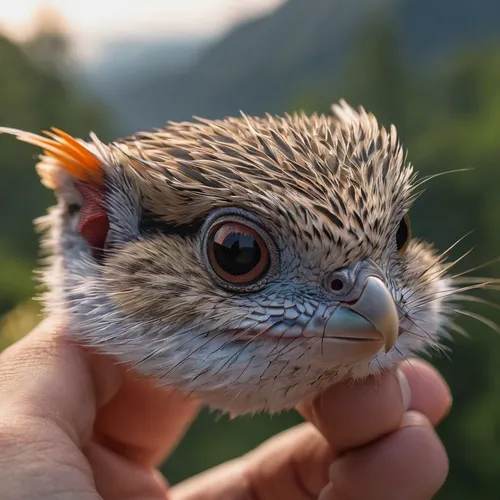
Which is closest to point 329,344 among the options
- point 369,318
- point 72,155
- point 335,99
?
point 369,318

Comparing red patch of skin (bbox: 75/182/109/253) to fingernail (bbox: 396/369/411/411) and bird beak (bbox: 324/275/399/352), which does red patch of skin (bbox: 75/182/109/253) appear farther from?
fingernail (bbox: 396/369/411/411)

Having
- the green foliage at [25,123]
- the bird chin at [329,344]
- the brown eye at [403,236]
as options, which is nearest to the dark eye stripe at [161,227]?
the bird chin at [329,344]

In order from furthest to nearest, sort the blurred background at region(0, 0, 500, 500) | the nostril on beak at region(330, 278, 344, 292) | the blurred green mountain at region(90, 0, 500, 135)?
the blurred green mountain at region(90, 0, 500, 135) → the blurred background at region(0, 0, 500, 500) → the nostril on beak at region(330, 278, 344, 292)

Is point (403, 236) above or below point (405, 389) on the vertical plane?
above

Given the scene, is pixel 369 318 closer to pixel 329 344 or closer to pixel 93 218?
pixel 329 344

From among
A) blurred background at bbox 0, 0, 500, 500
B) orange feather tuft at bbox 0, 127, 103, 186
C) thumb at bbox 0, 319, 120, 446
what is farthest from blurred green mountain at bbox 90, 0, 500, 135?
thumb at bbox 0, 319, 120, 446

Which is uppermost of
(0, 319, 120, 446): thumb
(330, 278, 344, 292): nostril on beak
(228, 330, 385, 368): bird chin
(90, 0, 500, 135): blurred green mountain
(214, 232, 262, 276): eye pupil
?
(90, 0, 500, 135): blurred green mountain

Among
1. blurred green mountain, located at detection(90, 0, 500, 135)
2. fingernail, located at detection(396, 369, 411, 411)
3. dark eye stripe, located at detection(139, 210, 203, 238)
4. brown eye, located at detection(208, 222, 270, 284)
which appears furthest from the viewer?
blurred green mountain, located at detection(90, 0, 500, 135)
